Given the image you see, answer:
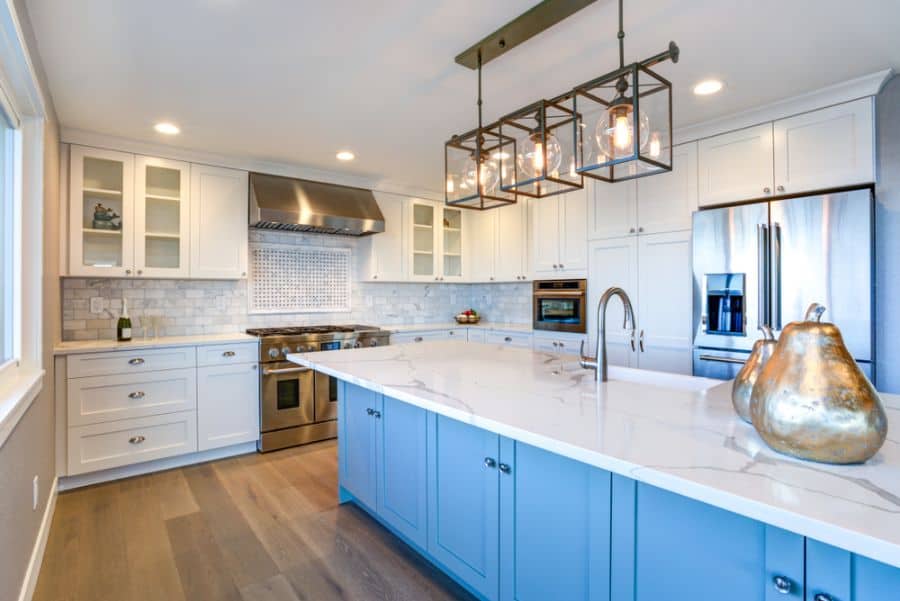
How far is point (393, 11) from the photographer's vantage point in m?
1.95

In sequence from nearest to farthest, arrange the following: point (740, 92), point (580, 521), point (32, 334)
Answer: point (580, 521), point (32, 334), point (740, 92)

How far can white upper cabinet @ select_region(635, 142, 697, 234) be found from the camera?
3307 millimetres

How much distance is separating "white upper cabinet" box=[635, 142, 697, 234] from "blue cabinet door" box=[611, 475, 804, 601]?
8.59ft

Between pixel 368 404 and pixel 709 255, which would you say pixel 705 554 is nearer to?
pixel 368 404

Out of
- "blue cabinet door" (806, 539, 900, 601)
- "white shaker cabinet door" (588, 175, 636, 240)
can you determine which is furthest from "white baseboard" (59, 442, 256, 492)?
"blue cabinet door" (806, 539, 900, 601)

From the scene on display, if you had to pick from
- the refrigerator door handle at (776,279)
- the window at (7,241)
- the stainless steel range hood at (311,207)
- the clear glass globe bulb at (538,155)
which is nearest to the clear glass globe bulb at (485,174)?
the clear glass globe bulb at (538,155)

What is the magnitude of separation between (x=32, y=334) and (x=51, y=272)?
0.67 meters

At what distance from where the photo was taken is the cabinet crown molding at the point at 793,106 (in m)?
2.54

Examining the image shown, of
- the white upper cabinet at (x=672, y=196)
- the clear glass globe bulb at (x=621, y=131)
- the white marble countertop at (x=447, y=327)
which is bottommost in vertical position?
the white marble countertop at (x=447, y=327)

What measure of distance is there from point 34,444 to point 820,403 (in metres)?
3.01

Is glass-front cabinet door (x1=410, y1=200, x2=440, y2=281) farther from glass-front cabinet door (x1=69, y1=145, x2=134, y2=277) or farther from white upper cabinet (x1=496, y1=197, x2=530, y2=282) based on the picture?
glass-front cabinet door (x1=69, y1=145, x2=134, y2=277)

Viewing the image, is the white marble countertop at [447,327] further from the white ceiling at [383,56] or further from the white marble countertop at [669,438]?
the white marble countertop at [669,438]

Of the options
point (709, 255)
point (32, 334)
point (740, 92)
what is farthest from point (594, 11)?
point (32, 334)

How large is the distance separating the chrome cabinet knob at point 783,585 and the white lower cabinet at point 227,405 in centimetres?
350
